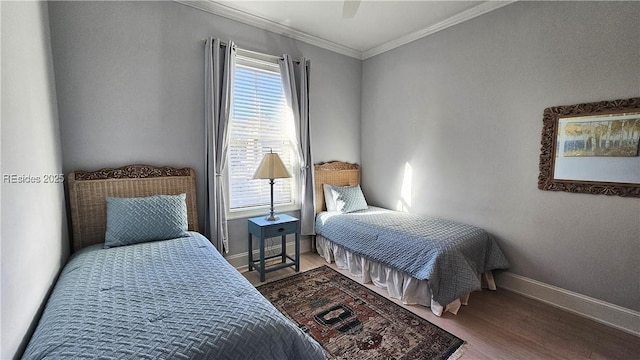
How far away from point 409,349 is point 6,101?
2531 millimetres

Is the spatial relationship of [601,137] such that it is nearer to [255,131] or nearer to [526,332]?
[526,332]

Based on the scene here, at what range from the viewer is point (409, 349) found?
179 cm

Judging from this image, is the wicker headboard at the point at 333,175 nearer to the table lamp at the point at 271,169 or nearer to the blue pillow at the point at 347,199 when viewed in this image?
the blue pillow at the point at 347,199

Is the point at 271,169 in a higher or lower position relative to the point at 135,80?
lower

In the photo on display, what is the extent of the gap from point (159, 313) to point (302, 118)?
99.3 inches

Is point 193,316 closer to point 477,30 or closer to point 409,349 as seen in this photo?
point 409,349

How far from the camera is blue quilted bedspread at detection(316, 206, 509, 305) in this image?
7.10 feet

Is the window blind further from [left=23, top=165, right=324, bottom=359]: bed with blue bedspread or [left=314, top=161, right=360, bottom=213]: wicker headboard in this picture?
[left=23, top=165, right=324, bottom=359]: bed with blue bedspread

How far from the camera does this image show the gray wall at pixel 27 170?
3.58ft

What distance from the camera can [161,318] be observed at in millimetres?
1156

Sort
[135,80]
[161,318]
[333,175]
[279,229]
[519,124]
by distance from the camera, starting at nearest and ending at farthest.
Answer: [161,318] < [135,80] < [519,124] < [279,229] < [333,175]

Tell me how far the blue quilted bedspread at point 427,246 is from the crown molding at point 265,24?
223 centimetres

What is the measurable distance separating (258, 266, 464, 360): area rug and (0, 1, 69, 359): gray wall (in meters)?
1.54

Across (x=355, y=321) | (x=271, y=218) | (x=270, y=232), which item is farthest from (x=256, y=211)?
(x=355, y=321)
